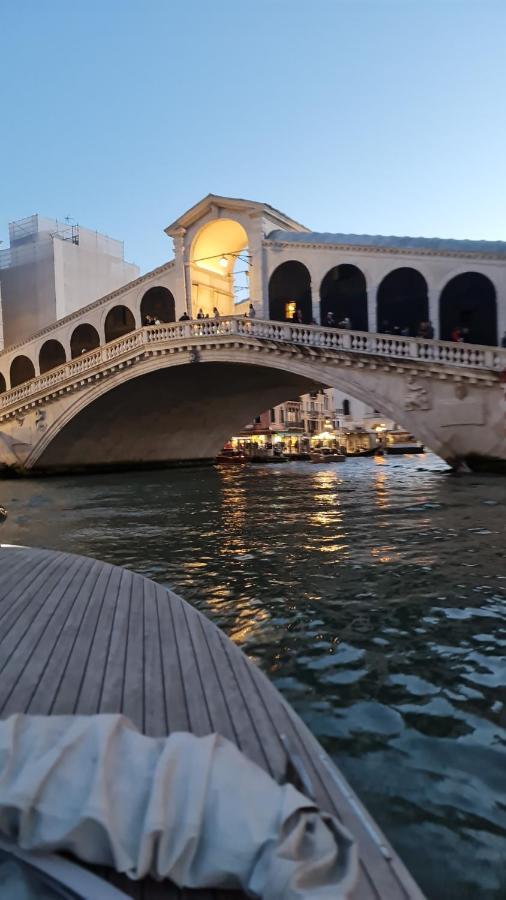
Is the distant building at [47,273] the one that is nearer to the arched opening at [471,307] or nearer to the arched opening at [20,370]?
the arched opening at [20,370]

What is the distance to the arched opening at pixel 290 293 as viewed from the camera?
1998 cm

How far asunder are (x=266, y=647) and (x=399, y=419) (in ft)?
39.6

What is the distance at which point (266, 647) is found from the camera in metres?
3.48

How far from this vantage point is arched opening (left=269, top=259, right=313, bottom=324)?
1998 cm

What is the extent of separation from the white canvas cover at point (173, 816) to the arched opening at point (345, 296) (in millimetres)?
18414

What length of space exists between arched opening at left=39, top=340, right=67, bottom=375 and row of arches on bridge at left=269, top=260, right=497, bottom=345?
419 inches

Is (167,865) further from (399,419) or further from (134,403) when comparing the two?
(134,403)

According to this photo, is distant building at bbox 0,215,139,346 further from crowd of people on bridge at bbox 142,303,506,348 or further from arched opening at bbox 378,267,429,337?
arched opening at bbox 378,267,429,337

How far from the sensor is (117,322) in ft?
79.5

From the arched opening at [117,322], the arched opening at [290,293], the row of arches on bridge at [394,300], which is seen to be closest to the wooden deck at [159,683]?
the row of arches on bridge at [394,300]

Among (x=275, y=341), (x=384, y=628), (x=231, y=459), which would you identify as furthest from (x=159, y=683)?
(x=231, y=459)

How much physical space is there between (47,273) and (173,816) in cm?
3218

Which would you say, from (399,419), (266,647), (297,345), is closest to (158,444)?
(297,345)

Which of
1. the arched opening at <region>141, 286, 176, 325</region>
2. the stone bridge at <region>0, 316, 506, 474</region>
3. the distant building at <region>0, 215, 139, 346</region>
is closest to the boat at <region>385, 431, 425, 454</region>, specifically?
the stone bridge at <region>0, 316, 506, 474</region>
